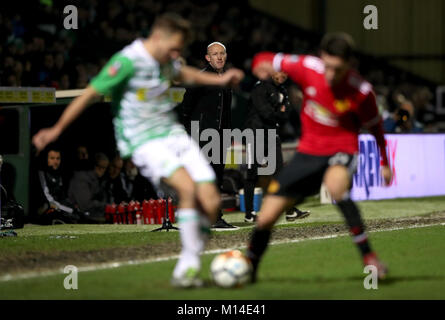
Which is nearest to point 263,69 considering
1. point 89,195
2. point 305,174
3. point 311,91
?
point 311,91

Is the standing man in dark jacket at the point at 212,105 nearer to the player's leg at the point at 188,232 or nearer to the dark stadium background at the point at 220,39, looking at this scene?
the dark stadium background at the point at 220,39

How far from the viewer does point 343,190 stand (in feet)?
24.0

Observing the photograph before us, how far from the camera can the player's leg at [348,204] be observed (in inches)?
287

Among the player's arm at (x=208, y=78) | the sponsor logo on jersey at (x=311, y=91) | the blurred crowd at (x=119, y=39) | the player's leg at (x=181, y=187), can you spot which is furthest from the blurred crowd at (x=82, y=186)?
the sponsor logo on jersey at (x=311, y=91)

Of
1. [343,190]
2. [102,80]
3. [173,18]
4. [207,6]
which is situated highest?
[207,6]

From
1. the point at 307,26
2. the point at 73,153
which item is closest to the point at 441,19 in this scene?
the point at 307,26

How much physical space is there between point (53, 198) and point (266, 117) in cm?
339

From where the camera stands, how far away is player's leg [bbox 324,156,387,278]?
728cm

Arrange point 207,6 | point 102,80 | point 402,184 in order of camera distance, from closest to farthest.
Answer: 1. point 102,80
2. point 402,184
3. point 207,6

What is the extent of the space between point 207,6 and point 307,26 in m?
8.01

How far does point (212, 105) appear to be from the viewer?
1166 centimetres

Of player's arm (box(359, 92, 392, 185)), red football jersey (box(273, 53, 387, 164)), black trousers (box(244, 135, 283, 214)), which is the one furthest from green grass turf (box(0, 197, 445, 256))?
player's arm (box(359, 92, 392, 185))

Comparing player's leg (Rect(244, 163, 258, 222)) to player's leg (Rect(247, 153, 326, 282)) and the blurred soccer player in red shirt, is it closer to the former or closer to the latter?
the blurred soccer player in red shirt
